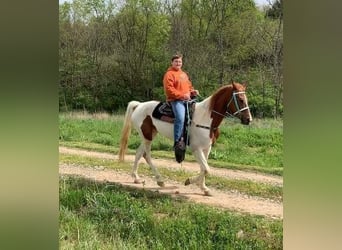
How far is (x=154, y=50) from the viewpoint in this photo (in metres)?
3.02

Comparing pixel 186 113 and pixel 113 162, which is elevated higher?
pixel 186 113

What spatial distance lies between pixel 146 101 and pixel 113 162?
0.41m

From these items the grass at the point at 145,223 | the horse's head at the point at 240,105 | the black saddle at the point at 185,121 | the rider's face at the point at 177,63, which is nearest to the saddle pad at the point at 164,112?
the black saddle at the point at 185,121

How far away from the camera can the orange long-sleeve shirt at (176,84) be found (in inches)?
118

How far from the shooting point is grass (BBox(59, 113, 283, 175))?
9.69 feet

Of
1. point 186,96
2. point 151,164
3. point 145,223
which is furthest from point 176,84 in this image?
point 145,223

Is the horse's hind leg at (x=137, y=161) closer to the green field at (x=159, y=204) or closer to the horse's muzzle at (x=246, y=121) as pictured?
the green field at (x=159, y=204)

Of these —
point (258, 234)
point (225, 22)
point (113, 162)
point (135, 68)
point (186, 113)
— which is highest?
point (225, 22)

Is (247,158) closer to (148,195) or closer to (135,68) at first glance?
(148,195)

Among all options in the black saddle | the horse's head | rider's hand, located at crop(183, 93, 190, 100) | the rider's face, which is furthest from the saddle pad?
the horse's head

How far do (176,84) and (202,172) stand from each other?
52 centimetres

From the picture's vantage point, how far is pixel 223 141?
Answer: 3.01m
